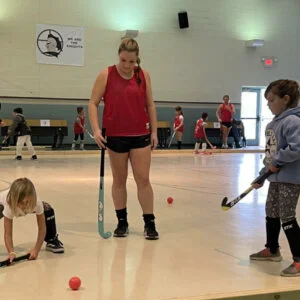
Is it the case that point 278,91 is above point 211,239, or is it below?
above

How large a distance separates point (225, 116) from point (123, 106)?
12582 mm

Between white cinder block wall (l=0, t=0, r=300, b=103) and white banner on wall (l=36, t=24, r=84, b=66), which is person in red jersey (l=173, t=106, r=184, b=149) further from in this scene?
white banner on wall (l=36, t=24, r=84, b=66)

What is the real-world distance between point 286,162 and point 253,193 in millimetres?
3249

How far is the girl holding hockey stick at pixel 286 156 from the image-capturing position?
9.57 ft

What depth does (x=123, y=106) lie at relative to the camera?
3.68 metres

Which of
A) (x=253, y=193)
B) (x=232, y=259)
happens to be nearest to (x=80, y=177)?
(x=253, y=193)

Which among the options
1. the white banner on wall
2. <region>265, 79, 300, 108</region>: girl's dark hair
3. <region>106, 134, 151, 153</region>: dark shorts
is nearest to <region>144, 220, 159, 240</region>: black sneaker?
<region>106, 134, 151, 153</region>: dark shorts

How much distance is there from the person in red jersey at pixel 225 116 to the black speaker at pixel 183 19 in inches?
109

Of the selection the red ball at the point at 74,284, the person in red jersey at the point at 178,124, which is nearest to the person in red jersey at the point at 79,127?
the person in red jersey at the point at 178,124

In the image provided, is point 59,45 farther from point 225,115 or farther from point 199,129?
point 225,115

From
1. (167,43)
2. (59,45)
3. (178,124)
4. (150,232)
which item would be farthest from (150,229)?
(167,43)

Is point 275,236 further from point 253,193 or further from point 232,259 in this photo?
point 253,193

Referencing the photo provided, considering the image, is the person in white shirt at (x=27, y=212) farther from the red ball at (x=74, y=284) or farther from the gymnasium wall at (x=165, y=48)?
the gymnasium wall at (x=165, y=48)

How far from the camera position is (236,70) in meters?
17.5
